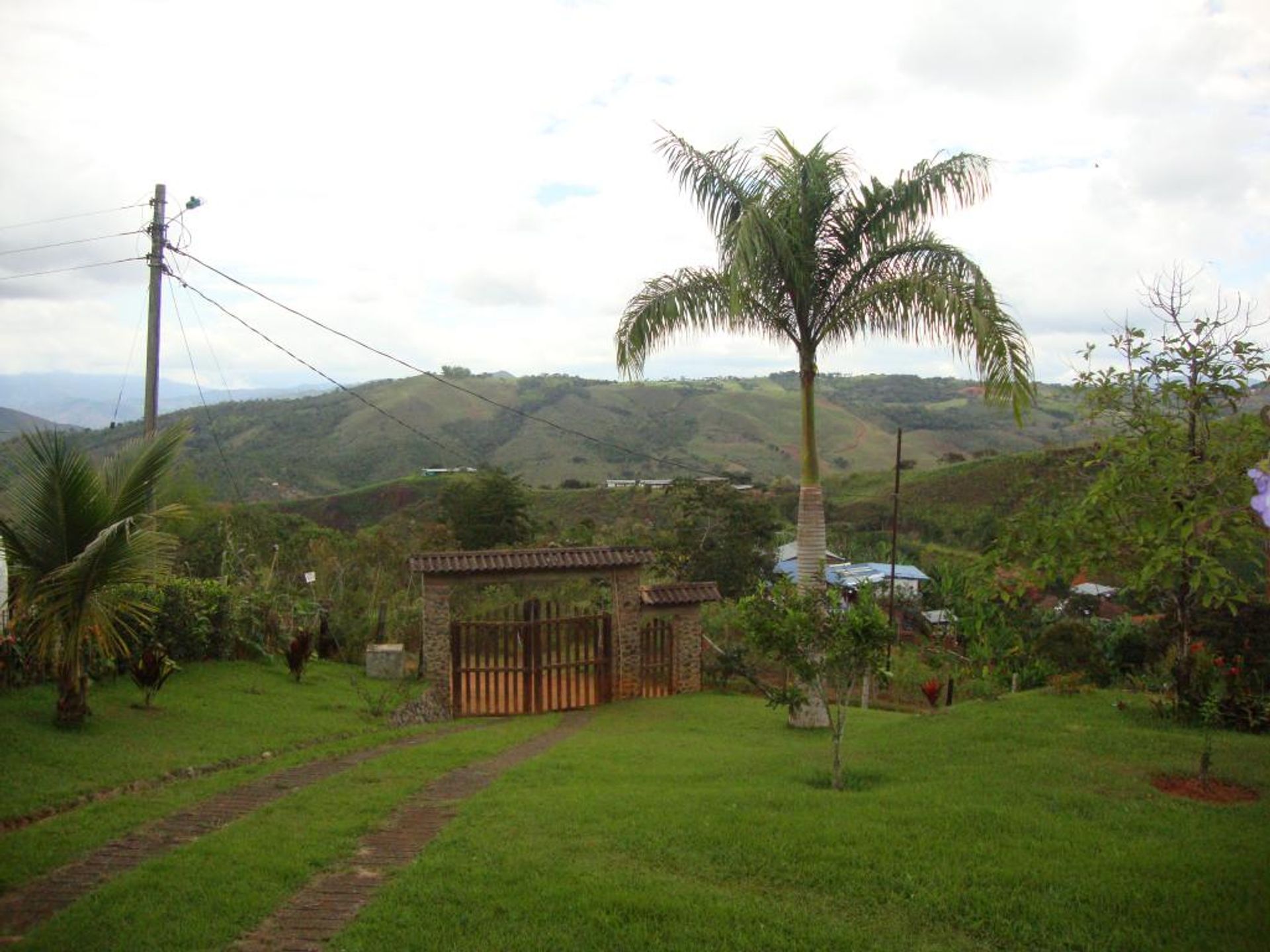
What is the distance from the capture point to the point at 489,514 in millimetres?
27141

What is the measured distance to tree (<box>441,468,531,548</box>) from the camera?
2688 centimetres

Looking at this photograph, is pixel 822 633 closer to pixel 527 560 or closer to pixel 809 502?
pixel 809 502

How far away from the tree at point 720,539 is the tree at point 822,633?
14.0 metres

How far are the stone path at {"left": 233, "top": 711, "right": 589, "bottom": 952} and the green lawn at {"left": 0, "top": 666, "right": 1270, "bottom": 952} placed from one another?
15cm

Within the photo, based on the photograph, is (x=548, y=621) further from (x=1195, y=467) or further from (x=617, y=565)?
(x=1195, y=467)

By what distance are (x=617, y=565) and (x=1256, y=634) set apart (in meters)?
9.08

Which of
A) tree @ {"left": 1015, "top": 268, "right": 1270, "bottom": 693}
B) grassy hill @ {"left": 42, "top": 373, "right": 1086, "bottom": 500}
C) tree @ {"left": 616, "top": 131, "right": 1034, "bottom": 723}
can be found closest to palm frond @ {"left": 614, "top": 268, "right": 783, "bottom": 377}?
tree @ {"left": 616, "top": 131, "right": 1034, "bottom": 723}

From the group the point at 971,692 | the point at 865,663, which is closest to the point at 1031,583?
the point at 865,663

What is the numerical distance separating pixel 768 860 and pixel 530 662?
9.54 m

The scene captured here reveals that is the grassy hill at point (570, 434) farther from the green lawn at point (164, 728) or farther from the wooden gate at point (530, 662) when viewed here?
the green lawn at point (164, 728)

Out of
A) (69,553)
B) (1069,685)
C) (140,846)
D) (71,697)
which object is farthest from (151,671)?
(1069,685)

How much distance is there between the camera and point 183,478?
20.2 metres

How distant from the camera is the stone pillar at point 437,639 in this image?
1493 centimetres

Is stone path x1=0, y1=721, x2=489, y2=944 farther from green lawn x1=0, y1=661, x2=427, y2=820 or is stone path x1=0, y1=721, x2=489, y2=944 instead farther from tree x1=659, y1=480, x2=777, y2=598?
tree x1=659, y1=480, x2=777, y2=598
